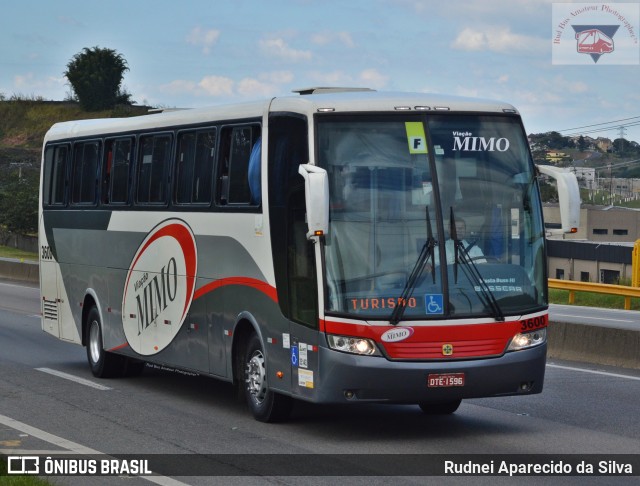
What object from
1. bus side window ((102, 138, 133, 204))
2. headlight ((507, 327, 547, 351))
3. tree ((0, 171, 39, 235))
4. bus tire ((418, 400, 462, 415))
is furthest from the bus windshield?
tree ((0, 171, 39, 235))

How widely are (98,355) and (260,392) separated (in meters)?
5.19

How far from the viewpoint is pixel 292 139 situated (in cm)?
1199

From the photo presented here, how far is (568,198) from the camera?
38.3ft

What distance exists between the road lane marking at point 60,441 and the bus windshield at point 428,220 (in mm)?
2391

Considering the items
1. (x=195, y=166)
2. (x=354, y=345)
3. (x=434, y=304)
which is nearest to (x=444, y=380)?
(x=434, y=304)

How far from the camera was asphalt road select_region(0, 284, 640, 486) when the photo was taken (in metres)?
10.6

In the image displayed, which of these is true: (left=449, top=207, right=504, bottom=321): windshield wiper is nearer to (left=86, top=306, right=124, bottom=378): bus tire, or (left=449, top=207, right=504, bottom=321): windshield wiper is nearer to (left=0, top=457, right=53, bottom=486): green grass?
(left=0, top=457, right=53, bottom=486): green grass

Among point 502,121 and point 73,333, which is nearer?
point 502,121

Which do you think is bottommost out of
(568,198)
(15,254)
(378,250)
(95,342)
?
(15,254)

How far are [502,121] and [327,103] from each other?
1.70m

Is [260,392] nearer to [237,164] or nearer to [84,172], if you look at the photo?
[237,164]

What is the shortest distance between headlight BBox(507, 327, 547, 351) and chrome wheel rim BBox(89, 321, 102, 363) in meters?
7.39

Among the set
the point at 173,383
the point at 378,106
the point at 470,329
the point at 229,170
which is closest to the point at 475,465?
the point at 470,329

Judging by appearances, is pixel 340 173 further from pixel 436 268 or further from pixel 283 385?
pixel 283 385
